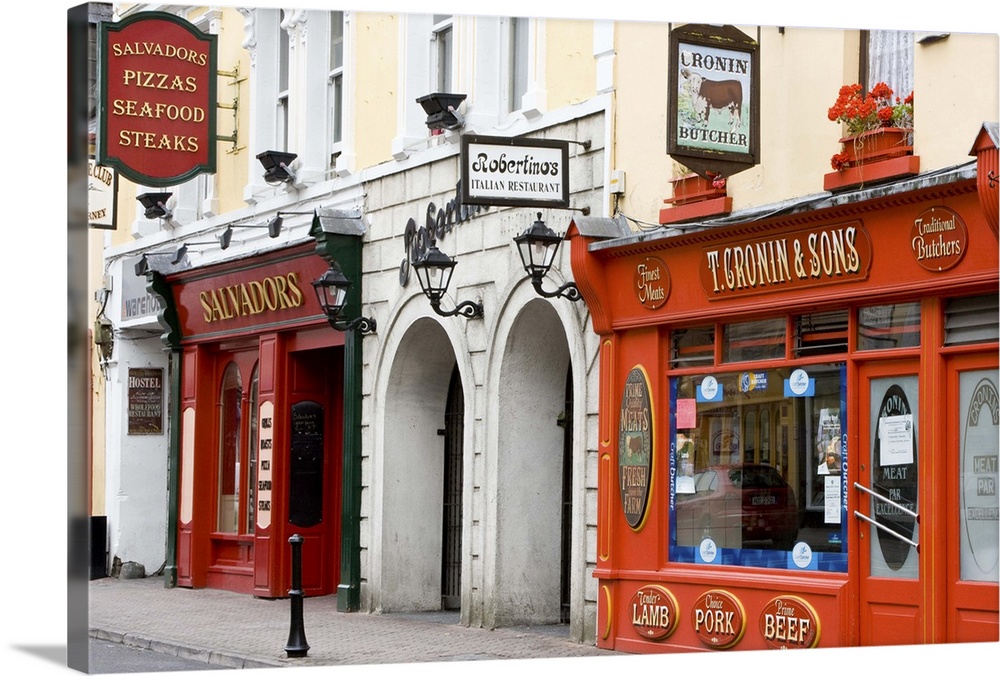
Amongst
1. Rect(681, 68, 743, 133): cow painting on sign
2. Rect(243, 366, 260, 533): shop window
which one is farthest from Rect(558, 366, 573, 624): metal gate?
Rect(243, 366, 260, 533): shop window

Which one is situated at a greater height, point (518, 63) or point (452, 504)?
point (518, 63)

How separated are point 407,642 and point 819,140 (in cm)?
516

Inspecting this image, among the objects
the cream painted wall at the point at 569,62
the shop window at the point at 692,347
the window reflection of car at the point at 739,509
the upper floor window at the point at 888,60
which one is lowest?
the window reflection of car at the point at 739,509

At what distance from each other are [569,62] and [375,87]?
2.85m

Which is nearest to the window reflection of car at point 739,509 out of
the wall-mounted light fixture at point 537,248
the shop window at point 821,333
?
the shop window at point 821,333

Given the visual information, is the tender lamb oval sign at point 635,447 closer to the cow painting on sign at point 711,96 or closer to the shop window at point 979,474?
the cow painting on sign at point 711,96

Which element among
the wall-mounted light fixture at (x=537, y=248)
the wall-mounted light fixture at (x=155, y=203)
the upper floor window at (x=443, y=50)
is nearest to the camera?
the wall-mounted light fixture at (x=537, y=248)

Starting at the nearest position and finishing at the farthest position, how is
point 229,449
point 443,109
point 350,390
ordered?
1. point 443,109
2. point 350,390
3. point 229,449

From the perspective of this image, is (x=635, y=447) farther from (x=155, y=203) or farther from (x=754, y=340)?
(x=155, y=203)

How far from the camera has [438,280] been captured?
14359mm

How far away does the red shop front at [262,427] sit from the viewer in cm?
1798

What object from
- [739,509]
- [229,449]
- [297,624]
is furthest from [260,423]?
[739,509]

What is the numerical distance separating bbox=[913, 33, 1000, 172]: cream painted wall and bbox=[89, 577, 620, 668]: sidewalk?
175 inches

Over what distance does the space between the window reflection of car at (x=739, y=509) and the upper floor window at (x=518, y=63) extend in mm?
3548
